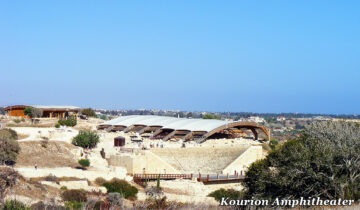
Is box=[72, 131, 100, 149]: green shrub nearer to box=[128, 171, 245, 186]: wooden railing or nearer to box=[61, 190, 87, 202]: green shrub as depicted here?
box=[128, 171, 245, 186]: wooden railing

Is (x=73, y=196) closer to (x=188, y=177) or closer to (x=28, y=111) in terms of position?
(x=188, y=177)

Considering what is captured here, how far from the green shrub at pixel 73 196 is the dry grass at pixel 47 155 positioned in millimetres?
8340

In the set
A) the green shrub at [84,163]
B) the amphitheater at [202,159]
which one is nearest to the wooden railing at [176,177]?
the amphitheater at [202,159]

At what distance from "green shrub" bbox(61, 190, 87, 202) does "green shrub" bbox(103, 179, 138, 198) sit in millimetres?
3220

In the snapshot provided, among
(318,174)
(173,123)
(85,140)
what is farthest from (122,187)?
(173,123)

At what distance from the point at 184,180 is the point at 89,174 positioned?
7.51 meters

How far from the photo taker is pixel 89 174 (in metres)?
32.7

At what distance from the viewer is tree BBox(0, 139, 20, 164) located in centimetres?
3284

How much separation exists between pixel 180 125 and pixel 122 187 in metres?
27.1

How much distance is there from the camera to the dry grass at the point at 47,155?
3581cm

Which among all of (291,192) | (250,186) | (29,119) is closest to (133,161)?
(250,186)

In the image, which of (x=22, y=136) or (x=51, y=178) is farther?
(x=22, y=136)

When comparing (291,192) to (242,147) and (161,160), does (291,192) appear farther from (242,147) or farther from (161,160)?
(242,147)

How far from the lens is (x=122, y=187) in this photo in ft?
101
